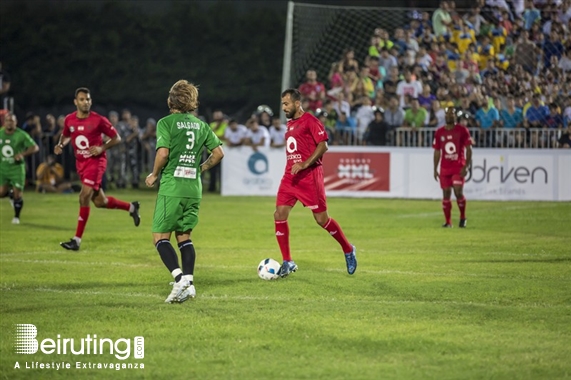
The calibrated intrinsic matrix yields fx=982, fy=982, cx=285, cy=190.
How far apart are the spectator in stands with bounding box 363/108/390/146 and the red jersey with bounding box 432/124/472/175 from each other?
635 centimetres

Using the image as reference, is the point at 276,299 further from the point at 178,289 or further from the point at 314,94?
the point at 314,94

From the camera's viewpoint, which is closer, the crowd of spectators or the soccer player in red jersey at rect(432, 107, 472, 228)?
the soccer player in red jersey at rect(432, 107, 472, 228)

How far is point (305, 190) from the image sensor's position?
1171cm

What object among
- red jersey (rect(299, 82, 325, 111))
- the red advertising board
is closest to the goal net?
red jersey (rect(299, 82, 325, 111))

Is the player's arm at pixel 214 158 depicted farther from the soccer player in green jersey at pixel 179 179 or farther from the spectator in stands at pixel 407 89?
the spectator in stands at pixel 407 89

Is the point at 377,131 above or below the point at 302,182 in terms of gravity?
above

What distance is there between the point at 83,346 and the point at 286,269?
4.21 m

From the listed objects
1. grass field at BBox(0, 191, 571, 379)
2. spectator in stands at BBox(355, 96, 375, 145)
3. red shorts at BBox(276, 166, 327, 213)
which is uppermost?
spectator in stands at BBox(355, 96, 375, 145)

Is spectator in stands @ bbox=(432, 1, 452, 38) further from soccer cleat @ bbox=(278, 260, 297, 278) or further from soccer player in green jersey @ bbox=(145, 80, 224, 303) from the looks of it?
soccer player in green jersey @ bbox=(145, 80, 224, 303)

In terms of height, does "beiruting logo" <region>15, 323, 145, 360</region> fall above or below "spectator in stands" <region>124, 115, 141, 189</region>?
below

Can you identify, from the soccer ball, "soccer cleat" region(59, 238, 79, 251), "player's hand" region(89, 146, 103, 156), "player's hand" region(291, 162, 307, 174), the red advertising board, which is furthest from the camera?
the red advertising board

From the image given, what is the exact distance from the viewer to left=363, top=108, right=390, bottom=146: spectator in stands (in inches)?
976

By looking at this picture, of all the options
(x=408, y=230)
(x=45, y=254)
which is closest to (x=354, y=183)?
(x=408, y=230)

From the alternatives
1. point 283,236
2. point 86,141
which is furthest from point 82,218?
point 283,236
